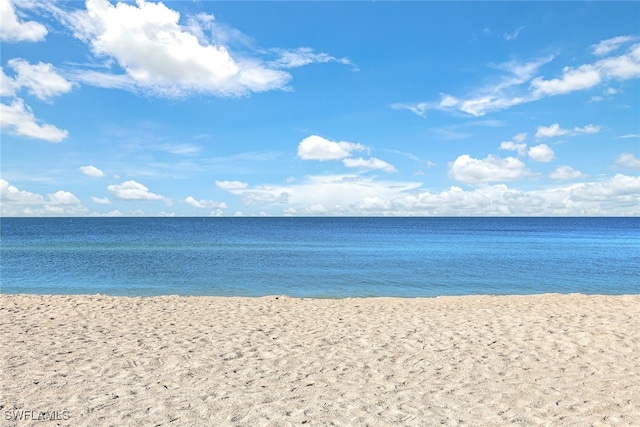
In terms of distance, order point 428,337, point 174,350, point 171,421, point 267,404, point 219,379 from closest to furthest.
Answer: point 171,421
point 267,404
point 219,379
point 174,350
point 428,337

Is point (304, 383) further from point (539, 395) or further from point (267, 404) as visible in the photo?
point (539, 395)

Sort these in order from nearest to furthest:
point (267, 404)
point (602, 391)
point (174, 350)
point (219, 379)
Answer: point (267, 404)
point (602, 391)
point (219, 379)
point (174, 350)

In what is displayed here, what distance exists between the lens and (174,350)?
9781 millimetres

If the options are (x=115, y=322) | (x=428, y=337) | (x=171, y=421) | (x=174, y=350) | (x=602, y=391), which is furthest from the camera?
(x=115, y=322)

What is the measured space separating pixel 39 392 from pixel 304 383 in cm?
475

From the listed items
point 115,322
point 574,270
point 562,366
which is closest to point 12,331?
point 115,322

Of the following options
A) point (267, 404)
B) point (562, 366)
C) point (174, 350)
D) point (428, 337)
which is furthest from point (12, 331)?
point (562, 366)

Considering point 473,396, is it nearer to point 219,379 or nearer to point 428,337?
point 428,337

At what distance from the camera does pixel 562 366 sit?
866 centimetres

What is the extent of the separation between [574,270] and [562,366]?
2522 cm

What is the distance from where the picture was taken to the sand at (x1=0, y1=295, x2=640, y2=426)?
6.61 meters

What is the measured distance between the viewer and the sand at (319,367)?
260 inches

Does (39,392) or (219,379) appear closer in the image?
(39,392)

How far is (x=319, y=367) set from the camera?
866 cm
